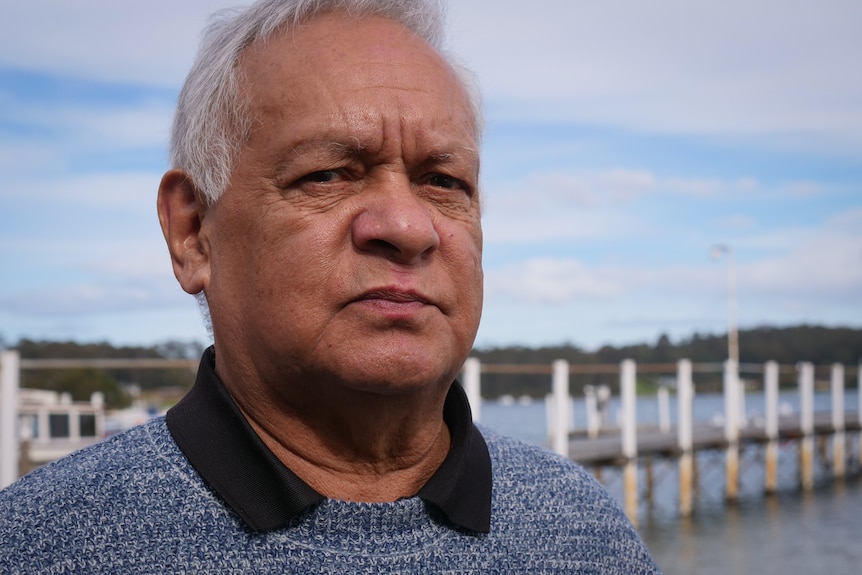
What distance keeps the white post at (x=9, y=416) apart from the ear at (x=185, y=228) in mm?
4281

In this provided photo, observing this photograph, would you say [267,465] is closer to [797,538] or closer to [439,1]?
[439,1]

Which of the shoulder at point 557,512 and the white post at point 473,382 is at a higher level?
the shoulder at point 557,512

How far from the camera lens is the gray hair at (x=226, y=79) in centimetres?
142

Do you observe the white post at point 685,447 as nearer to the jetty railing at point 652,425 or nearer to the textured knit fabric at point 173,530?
the jetty railing at point 652,425

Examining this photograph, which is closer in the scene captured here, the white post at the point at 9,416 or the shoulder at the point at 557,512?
the shoulder at the point at 557,512

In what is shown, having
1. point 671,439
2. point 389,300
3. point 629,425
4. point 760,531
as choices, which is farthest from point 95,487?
point 671,439

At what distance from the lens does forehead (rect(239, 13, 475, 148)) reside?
4.48 feet

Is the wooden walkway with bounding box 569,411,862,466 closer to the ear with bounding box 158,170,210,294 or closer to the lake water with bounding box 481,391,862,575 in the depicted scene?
the lake water with bounding box 481,391,862,575

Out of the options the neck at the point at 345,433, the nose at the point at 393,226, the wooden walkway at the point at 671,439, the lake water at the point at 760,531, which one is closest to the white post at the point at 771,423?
the wooden walkway at the point at 671,439

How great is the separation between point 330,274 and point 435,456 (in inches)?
16.9

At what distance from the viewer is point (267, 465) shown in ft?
4.51

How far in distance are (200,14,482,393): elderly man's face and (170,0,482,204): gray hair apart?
0.9 inches

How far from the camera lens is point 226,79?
57.0 inches

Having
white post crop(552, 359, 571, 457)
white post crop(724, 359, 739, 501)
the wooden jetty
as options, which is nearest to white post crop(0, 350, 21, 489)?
the wooden jetty
